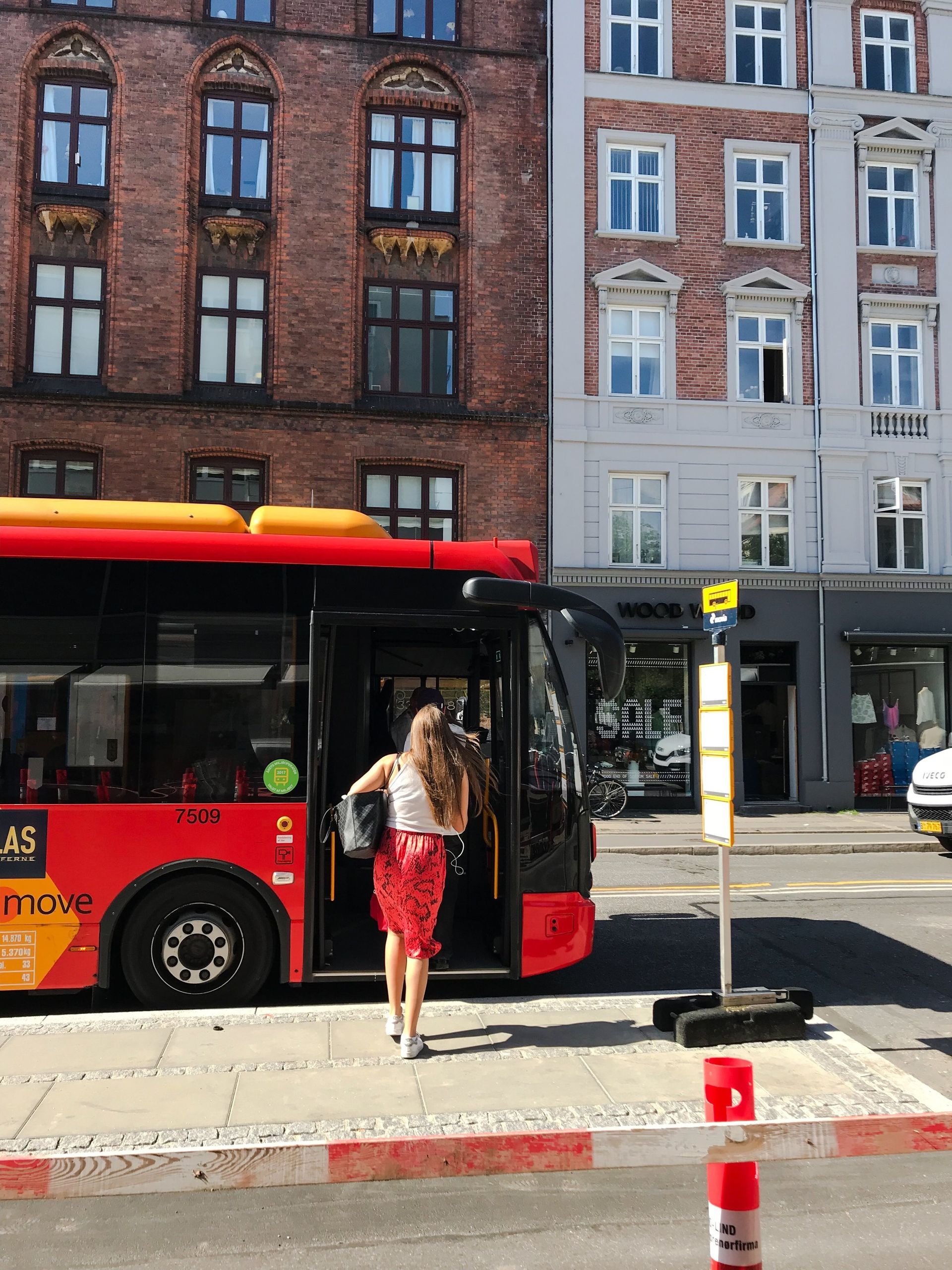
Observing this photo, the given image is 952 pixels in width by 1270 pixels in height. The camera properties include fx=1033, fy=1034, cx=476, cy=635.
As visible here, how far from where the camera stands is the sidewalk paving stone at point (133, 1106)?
14.8 feet

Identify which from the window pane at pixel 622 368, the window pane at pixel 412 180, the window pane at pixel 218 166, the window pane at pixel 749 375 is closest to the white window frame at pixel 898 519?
the window pane at pixel 749 375

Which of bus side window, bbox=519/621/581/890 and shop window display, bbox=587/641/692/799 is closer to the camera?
bus side window, bbox=519/621/581/890

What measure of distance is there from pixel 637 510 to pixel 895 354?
21.8 ft

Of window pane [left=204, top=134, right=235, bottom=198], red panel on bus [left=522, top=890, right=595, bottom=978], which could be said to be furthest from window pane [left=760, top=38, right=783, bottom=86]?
red panel on bus [left=522, top=890, right=595, bottom=978]

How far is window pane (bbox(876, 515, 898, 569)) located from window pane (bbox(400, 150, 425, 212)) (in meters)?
11.6

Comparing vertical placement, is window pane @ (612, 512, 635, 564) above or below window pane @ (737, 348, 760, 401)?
below

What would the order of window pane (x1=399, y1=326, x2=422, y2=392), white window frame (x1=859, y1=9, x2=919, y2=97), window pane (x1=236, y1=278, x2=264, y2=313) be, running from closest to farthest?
1. window pane (x1=236, y1=278, x2=264, y2=313)
2. window pane (x1=399, y1=326, x2=422, y2=392)
3. white window frame (x1=859, y1=9, x2=919, y2=97)

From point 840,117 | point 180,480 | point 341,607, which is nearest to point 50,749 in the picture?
point 341,607

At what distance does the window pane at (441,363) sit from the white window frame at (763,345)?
596cm

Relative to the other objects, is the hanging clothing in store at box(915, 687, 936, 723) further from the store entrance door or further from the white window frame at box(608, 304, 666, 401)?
the white window frame at box(608, 304, 666, 401)

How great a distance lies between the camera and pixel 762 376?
2173cm

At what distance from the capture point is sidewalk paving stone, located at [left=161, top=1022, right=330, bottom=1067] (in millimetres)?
5348

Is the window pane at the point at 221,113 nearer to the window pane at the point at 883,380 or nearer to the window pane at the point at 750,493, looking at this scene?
the window pane at the point at 750,493

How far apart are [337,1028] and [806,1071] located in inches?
101
